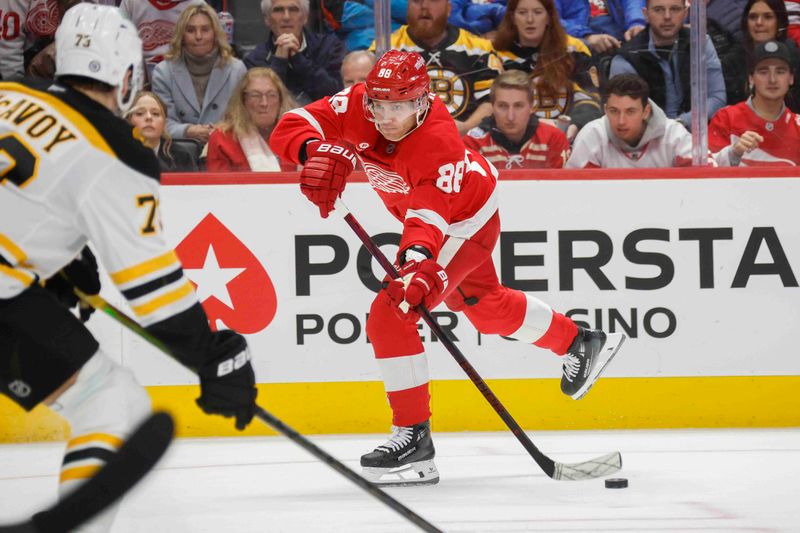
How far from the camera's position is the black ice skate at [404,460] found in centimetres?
368

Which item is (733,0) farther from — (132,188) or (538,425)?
(132,188)

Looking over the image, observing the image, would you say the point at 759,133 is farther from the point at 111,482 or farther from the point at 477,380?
the point at 111,482

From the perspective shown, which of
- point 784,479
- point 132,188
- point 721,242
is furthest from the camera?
point 721,242

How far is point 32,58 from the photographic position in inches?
180

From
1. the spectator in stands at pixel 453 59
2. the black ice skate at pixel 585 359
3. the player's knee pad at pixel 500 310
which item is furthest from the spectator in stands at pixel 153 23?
the black ice skate at pixel 585 359

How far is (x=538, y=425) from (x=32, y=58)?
240 centimetres

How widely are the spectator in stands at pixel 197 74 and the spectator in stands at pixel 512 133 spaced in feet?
3.18

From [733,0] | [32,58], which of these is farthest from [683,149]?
[32,58]

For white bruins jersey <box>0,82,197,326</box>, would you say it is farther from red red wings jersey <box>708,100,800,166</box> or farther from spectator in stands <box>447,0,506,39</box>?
red red wings jersey <box>708,100,800,166</box>

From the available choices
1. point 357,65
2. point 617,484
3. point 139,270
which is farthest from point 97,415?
point 357,65

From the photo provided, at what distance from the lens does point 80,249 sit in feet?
7.69

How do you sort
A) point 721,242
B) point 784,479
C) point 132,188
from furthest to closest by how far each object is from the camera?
point 721,242 → point 784,479 → point 132,188

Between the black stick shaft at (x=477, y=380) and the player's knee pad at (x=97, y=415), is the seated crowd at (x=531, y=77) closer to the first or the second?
the black stick shaft at (x=477, y=380)

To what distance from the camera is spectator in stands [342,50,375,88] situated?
181 inches
